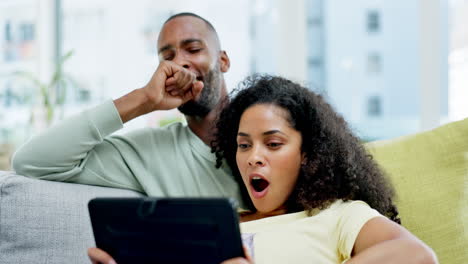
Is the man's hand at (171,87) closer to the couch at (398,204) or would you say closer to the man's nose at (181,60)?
the man's nose at (181,60)

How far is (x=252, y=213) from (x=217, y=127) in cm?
29

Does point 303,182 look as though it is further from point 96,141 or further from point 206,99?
point 96,141

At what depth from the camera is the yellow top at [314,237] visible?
1.02 metres

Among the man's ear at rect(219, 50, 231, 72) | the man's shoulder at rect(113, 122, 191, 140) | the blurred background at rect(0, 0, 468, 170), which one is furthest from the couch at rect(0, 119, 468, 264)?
the blurred background at rect(0, 0, 468, 170)

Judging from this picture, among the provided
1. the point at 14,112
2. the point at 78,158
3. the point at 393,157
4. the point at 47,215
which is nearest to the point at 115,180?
the point at 78,158

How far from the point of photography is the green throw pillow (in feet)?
4.00

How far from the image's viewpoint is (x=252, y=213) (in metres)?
1.28

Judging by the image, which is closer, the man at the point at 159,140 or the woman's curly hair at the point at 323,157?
the woman's curly hair at the point at 323,157

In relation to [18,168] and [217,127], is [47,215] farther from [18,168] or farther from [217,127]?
[217,127]

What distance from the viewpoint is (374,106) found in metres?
3.14

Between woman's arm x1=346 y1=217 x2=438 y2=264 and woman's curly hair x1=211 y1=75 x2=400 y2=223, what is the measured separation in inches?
7.5

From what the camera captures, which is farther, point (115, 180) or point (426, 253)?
point (115, 180)

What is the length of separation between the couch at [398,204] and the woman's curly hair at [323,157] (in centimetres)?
10

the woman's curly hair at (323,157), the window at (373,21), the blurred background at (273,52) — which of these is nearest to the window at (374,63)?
the blurred background at (273,52)
